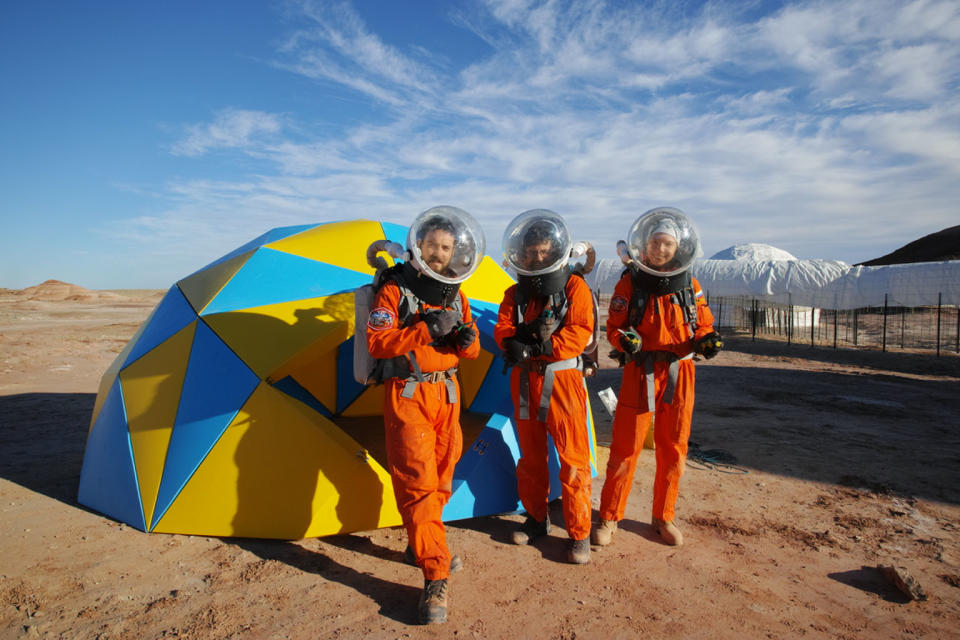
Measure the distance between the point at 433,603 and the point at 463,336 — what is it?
4.53 ft

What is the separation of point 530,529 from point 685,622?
1.16 m

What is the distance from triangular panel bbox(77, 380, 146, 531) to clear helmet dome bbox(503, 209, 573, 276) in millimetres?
2915

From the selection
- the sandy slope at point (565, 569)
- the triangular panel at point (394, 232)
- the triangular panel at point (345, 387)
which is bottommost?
the sandy slope at point (565, 569)

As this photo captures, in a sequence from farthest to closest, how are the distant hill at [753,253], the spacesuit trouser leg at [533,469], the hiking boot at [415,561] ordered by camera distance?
the distant hill at [753,253]
the spacesuit trouser leg at [533,469]
the hiking boot at [415,561]

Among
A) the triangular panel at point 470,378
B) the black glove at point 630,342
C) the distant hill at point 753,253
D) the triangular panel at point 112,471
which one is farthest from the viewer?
the distant hill at point 753,253

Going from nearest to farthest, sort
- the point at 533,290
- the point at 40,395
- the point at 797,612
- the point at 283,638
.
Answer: the point at 283,638, the point at 797,612, the point at 533,290, the point at 40,395

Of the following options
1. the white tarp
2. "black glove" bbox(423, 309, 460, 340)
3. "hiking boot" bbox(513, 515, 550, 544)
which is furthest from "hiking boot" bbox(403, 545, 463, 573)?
the white tarp

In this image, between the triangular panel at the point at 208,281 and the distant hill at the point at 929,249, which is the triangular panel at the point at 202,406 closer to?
the triangular panel at the point at 208,281

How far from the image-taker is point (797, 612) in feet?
9.46

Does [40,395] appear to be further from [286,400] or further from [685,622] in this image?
[685,622]

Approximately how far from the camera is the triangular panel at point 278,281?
424 centimetres

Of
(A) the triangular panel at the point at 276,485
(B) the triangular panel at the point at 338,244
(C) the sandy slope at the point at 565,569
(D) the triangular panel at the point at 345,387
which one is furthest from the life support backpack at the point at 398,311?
(D) the triangular panel at the point at 345,387

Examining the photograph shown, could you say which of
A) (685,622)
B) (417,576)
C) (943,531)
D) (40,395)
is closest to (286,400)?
(417,576)

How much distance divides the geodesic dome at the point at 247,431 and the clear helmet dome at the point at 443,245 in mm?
1191
